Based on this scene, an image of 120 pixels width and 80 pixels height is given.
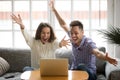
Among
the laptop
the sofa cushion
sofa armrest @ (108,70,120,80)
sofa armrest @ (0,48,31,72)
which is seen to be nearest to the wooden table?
the laptop

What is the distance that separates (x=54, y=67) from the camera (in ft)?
7.80

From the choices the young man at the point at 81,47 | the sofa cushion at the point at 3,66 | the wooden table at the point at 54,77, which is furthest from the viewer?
the sofa cushion at the point at 3,66

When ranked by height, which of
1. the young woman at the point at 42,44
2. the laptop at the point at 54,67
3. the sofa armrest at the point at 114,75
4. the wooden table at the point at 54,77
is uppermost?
the young woman at the point at 42,44

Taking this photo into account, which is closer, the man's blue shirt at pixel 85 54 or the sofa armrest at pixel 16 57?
the man's blue shirt at pixel 85 54

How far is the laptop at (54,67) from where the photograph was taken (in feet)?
7.79

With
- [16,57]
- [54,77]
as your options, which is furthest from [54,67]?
[16,57]

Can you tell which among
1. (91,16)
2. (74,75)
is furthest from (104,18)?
(74,75)

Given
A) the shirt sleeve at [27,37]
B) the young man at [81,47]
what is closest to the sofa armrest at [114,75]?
the young man at [81,47]

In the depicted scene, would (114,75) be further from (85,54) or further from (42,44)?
(42,44)

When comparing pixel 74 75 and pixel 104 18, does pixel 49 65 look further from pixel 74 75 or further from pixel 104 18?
pixel 104 18

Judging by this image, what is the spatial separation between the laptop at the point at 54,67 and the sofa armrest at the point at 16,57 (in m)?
1.39

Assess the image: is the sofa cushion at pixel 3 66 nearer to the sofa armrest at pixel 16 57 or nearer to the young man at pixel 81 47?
the sofa armrest at pixel 16 57

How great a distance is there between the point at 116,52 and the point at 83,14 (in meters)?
0.76

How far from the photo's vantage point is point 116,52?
13.1 ft
